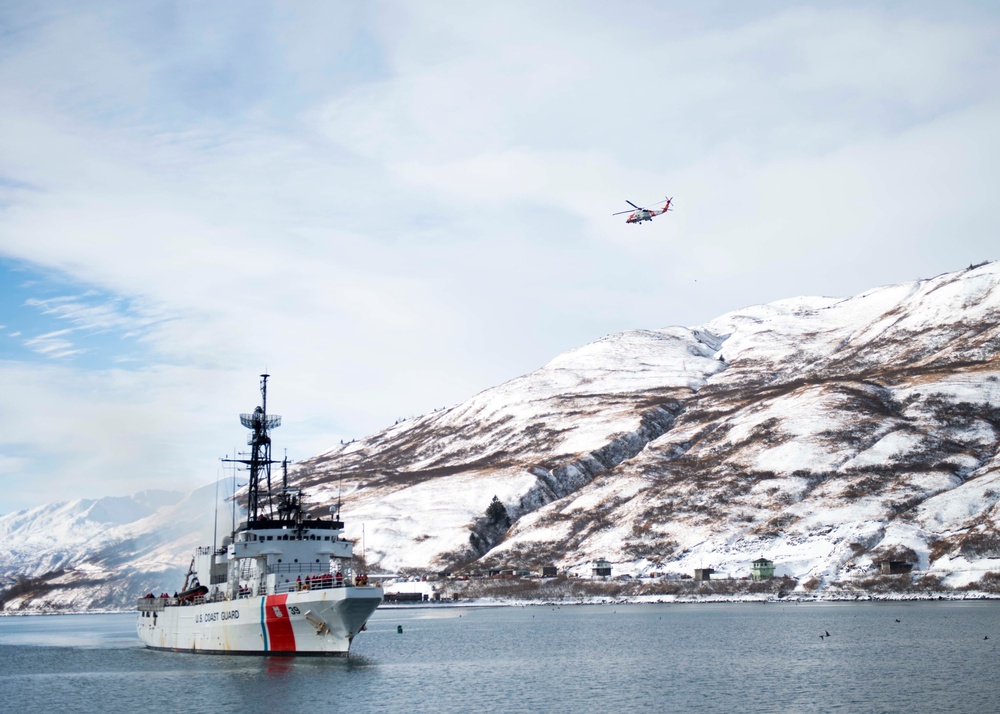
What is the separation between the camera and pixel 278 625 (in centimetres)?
8700

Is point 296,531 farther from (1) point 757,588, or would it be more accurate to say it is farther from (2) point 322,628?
(1) point 757,588

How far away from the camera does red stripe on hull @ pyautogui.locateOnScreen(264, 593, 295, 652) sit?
283 ft

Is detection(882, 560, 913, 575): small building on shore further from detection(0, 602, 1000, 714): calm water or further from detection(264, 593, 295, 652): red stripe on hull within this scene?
detection(264, 593, 295, 652): red stripe on hull

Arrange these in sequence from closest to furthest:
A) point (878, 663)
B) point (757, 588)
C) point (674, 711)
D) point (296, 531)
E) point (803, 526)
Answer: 1. point (674, 711)
2. point (878, 663)
3. point (296, 531)
4. point (757, 588)
5. point (803, 526)

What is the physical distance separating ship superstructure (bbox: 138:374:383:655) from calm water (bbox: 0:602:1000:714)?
2.20 m

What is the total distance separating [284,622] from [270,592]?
14.9 feet

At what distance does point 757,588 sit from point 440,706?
125367 millimetres

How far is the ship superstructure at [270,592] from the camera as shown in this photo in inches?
3322

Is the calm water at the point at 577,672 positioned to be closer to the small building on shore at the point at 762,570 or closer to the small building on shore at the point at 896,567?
the small building on shore at the point at 896,567

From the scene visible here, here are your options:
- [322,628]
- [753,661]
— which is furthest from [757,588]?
[322,628]

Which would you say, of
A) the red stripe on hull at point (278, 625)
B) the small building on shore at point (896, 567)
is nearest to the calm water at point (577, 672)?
the red stripe on hull at point (278, 625)

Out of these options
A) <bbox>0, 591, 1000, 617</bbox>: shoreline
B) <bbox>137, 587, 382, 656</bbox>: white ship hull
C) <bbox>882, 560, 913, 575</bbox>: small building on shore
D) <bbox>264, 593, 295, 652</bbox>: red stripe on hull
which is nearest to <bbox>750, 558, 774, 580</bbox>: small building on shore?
<bbox>0, 591, 1000, 617</bbox>: shoreline

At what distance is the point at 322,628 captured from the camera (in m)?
84.7

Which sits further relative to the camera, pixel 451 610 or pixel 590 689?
pixel 451 610
